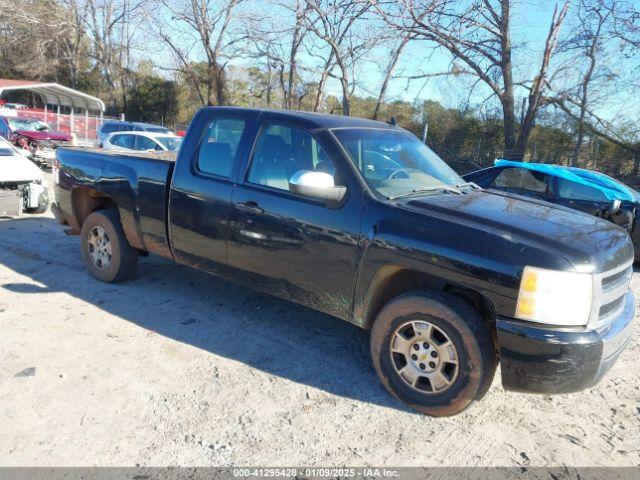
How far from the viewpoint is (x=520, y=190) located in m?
7.86

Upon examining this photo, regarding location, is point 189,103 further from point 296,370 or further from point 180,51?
point 296,370

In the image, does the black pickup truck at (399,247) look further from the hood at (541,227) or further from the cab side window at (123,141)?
the cab side window at (123,141)

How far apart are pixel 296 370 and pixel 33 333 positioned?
223 centimetres

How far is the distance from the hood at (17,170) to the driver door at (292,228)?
550 cm

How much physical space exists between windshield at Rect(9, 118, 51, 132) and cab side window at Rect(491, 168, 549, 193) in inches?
663

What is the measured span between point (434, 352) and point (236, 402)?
135 cm

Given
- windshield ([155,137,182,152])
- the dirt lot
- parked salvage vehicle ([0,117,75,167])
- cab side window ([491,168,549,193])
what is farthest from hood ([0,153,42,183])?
parked salvage vehicle ([0,117,75,167])

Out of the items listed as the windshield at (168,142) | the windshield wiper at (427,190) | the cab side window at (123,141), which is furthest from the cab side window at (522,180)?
the cab side window at (123,141)

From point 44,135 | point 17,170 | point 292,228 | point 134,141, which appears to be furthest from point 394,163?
point 44,135

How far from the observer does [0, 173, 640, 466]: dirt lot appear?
9.48 ft

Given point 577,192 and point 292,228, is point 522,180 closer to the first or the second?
point 577,192

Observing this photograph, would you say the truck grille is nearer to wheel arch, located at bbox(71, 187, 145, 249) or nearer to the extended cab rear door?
the extended cab rear door

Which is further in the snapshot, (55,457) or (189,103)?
(189,103)

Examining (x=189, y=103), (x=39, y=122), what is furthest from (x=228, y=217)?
(x=189, y=103)
